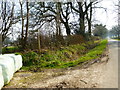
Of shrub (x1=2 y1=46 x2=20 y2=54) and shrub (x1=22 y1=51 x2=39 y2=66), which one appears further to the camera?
shrub (x1=2 y1=46 x2=20 y2=54)

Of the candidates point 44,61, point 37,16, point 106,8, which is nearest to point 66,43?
point 44,61

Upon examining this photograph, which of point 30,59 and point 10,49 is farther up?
point 10,49

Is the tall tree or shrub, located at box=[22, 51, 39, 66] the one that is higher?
the tall tree

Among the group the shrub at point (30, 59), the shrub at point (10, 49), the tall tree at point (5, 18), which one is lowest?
the shrub at point (30, 59)

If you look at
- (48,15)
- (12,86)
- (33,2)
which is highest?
(33,2)

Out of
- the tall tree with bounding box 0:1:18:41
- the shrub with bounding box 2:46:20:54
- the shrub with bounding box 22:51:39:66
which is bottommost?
the shrub with bounding box 22:51:39:66

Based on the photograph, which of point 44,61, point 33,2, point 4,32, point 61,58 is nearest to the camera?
point 44,61

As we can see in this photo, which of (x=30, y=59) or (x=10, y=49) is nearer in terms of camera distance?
(x=30, y=59)

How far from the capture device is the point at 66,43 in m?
13.2

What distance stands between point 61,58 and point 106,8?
662 inches

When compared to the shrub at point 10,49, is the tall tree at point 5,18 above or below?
above

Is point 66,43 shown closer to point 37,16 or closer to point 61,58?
point 61,58

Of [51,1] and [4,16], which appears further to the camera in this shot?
[51,1]

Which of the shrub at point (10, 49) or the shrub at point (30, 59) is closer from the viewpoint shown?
the shrub at point (30, 59)
